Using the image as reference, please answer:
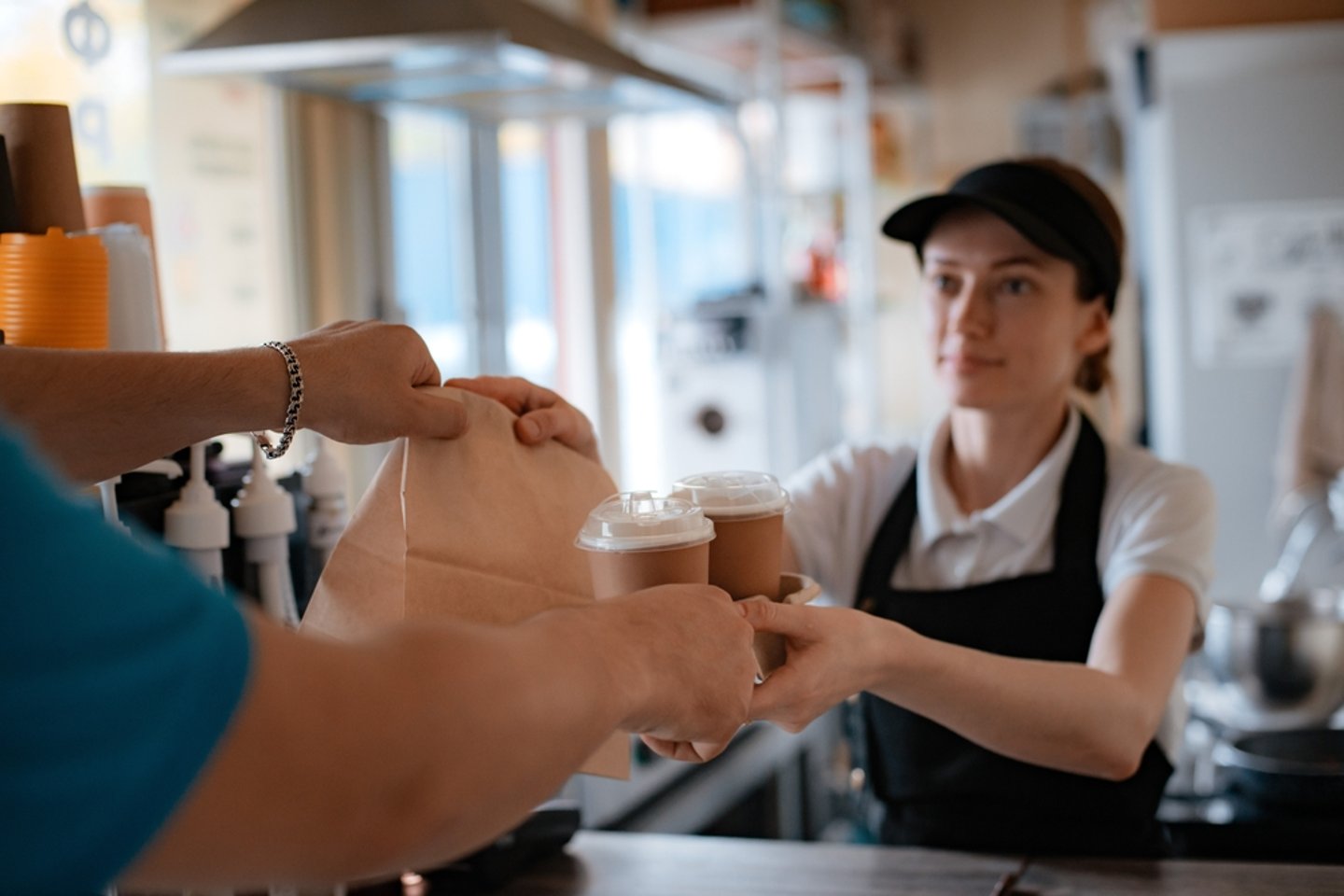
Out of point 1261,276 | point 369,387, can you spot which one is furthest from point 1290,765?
point 1261,276

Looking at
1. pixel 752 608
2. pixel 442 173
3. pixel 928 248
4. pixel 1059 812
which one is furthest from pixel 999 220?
pixel 442 173

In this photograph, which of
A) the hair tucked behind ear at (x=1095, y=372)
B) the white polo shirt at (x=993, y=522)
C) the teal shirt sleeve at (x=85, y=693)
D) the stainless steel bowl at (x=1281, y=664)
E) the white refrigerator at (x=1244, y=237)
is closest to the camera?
the teal shirt sleeve at (x=85, y=693)

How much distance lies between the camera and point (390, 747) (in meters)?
0.59

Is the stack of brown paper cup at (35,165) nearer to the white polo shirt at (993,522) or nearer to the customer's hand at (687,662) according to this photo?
the customer's hand at (687,662)

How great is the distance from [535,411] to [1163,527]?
2.60ft

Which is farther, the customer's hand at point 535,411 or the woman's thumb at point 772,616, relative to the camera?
the customer's hand at point 535,411

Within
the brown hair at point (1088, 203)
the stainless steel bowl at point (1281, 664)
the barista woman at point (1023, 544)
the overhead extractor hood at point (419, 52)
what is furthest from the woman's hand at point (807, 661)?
the stainless steel bowl at point (1281, 664)

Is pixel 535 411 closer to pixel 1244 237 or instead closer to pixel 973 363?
pixel 973 363

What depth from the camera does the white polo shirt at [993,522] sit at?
5.16ft

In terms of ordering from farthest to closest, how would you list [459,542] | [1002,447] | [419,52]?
[419,52], [1002,447], [459,542]

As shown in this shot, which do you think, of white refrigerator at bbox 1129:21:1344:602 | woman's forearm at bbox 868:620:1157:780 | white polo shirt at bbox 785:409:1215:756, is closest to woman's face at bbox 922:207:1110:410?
white polo shirt at bbox 785:409:1215:756

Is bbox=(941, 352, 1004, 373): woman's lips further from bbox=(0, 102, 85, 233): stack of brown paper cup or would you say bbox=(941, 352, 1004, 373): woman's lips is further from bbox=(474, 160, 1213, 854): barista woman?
bbox=(0, 102, 85, 233): stack of brown paper cup

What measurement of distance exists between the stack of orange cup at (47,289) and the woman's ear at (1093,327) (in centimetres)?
120

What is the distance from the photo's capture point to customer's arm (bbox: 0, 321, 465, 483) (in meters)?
0.91
